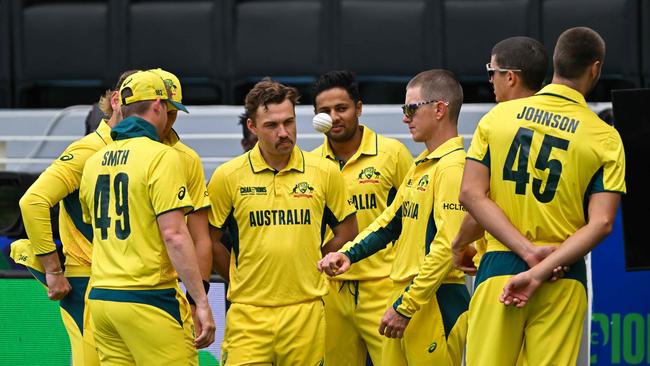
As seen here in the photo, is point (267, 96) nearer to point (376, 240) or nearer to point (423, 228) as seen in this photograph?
point (376, 240)

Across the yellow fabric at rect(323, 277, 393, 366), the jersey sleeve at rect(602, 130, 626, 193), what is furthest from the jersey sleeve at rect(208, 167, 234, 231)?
the jersey sleeve at rect(602, 130, 626, 193)

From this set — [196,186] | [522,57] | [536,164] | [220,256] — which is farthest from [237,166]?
[536,164]

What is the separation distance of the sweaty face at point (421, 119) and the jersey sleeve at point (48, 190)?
4.93ft

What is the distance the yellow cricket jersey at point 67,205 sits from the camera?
5914 millimetres

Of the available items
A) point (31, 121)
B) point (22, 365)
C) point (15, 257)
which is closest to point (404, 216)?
point (15, 257)

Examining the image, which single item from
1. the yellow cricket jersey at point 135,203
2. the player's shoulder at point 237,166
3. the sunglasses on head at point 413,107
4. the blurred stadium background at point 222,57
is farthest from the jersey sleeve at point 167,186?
the blurred stadium background at point 222,57

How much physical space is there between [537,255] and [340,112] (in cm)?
207

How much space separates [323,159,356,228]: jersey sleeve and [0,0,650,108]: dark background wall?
236 centimetres

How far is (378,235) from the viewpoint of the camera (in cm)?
578

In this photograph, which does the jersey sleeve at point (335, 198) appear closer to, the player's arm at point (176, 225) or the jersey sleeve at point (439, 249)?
the jersey sleeve at point (439, 249)

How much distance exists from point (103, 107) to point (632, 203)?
8.40 ft

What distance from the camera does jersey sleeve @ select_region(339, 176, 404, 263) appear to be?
5.70 meters

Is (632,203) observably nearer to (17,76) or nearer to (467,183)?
(467,183)

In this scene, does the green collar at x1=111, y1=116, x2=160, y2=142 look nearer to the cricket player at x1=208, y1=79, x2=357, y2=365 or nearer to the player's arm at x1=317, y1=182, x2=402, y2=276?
the cricket player at x1=208, y1=79, x2=357, y2=365
